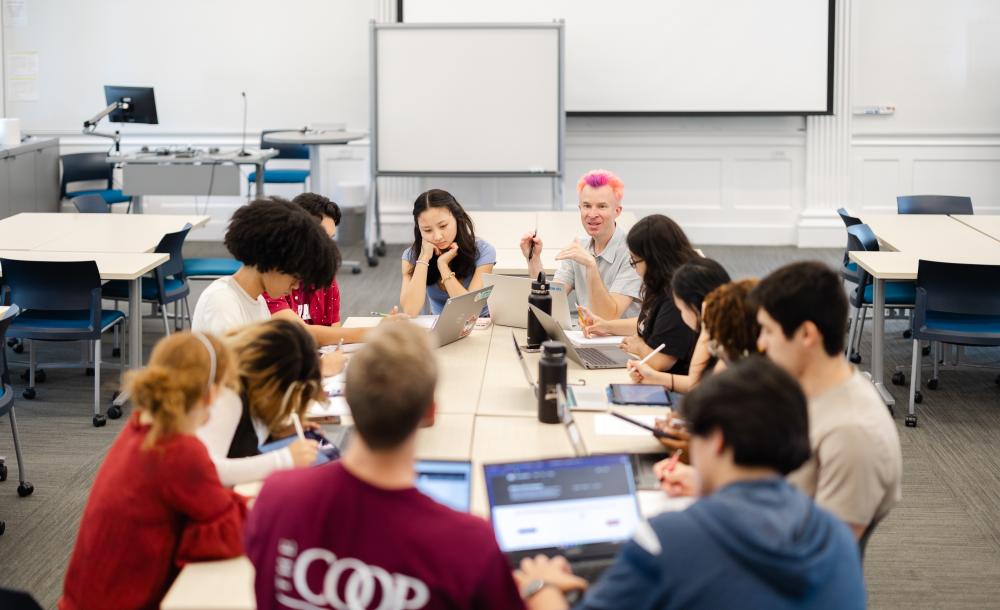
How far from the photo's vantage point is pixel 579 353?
393cm

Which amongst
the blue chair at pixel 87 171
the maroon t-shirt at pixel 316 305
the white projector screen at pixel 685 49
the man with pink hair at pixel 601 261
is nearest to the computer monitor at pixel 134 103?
the blue chair at pixel 87 171

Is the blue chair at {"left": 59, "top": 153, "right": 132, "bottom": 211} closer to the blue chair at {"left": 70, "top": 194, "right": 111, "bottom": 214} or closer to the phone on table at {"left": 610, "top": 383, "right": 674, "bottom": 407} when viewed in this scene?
the blue chair at {"left": 70, "top": 194, "right": 111, "bottom": 214}

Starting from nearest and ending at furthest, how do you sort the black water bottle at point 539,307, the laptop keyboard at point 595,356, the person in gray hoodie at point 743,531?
the person in gray hoodie at point 743,531, the laptop keyboard at point 595,356, the black water bottle at point 539,307

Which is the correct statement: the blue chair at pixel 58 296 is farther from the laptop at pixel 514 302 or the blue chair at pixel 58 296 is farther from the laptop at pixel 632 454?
the laptop at pixel 632 454

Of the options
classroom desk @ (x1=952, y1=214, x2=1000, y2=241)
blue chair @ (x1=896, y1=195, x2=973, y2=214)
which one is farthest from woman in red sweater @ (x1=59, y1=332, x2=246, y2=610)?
blue chair @ (x1=896, y1=195, x2=973, y2=214)

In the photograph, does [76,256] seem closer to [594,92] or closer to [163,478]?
[163,478]

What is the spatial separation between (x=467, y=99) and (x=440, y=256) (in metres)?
4.61

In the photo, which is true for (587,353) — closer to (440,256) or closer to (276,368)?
(440,256)

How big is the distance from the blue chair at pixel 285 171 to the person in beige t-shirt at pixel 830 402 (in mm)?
7089

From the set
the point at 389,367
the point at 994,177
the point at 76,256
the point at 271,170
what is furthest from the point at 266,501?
the point at 994,177

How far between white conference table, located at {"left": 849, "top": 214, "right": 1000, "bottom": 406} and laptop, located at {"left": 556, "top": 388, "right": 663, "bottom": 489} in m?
2.79

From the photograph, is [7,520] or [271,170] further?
[271,170]

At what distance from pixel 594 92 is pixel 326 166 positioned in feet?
8.04

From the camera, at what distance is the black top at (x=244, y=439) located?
8.78 feet
